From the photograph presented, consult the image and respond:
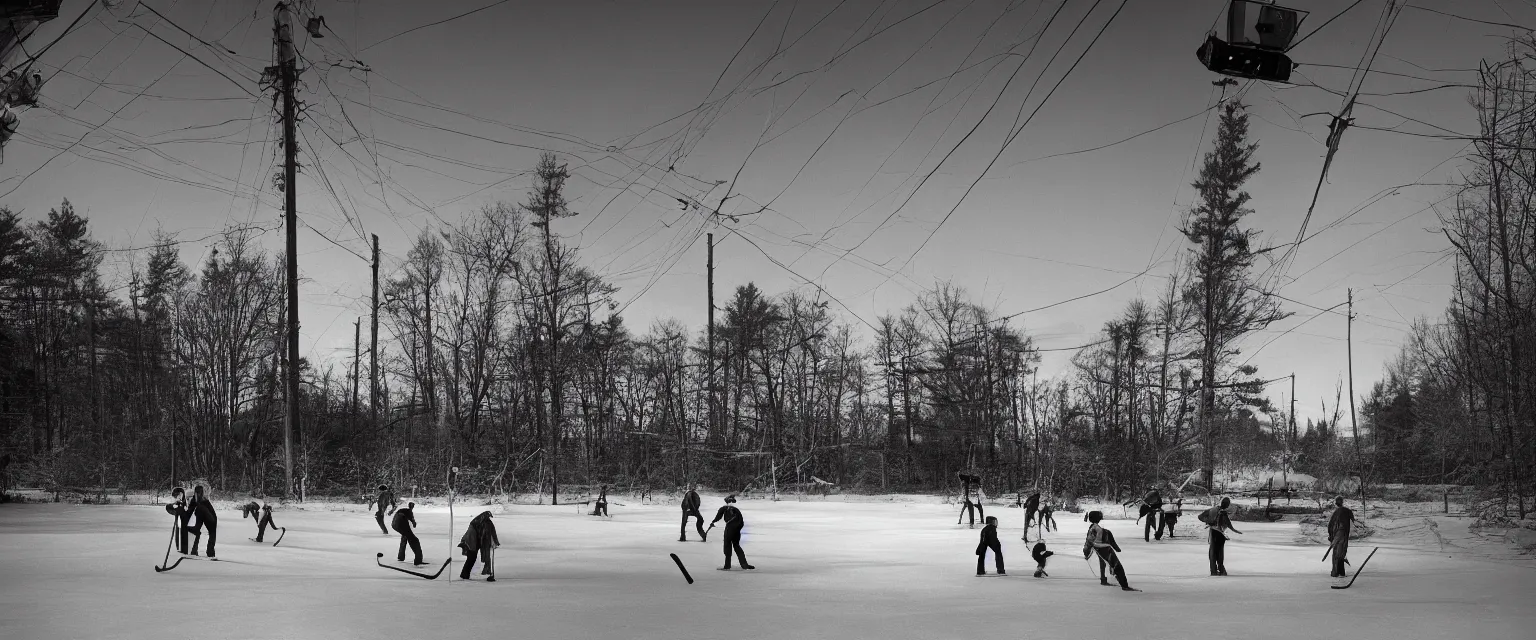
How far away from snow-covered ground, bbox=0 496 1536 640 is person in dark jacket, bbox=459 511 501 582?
34cm

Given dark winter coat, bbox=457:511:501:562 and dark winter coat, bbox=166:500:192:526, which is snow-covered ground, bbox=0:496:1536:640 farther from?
dark winter coat, bbox=166:500:192:526

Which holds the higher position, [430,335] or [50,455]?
[430,335]

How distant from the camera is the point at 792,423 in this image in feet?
175

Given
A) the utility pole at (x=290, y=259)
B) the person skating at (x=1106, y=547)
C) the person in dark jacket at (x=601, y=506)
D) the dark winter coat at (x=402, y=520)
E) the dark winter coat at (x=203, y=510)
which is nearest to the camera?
the person skating at (x=1106, y=547)

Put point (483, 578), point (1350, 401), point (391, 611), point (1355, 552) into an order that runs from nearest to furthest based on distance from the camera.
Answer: point (391, 611) → point (483, 578) → point (1355, 552) → point (1350, 401)

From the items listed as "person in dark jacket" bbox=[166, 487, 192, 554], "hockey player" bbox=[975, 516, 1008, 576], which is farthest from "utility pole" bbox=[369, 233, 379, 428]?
"hockey player" bbox=[975, 516, 1008, 576]

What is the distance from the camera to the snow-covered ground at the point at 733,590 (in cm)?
1027

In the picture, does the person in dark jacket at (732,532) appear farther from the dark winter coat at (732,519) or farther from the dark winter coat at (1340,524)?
the dark winter coat at (1340,524)

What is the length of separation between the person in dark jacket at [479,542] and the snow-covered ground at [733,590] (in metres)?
0.34

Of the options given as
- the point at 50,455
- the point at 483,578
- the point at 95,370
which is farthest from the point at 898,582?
the point at 95,370

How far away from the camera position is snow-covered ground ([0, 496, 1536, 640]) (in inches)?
404

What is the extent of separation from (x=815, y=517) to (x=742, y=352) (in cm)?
2253

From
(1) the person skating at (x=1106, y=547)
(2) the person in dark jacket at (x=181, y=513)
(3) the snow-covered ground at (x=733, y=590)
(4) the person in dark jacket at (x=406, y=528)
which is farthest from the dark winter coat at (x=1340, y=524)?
(2) the person in dark jacket at (x=181, y=513)

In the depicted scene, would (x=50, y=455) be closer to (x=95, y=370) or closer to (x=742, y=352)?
(x=95, y=370)
